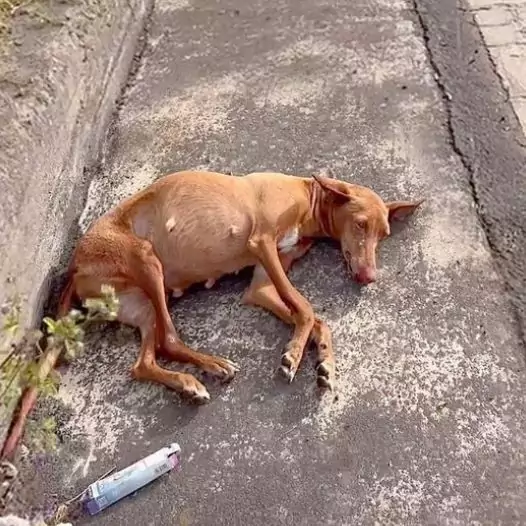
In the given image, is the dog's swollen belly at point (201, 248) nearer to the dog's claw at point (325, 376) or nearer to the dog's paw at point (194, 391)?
the dog's paw at point (194, 391)

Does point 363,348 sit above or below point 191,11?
below

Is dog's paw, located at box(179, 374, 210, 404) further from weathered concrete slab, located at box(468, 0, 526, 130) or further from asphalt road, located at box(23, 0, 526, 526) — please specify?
weathered concrete slab, located at box(468, 0, 526, 130)

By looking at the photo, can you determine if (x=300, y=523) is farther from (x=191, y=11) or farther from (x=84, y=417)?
(x=191, y=11)

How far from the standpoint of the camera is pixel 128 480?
3.35 metres

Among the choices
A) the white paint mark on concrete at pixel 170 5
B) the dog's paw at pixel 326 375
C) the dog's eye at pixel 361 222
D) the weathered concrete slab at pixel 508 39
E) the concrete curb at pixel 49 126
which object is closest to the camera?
the dog's paw at pixel 326 375

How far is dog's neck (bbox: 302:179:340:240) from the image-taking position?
4242mm

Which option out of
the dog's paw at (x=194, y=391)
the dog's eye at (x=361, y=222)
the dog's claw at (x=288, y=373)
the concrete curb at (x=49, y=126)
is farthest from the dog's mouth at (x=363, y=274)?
the concrete curb at (x=49, y=126)

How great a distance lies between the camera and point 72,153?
4.73m

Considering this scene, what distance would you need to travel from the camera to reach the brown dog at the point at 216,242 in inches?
152

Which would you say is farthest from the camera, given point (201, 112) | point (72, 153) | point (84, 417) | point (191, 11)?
point (191, 11)

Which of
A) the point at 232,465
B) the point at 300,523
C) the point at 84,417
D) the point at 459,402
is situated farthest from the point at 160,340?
the point at 459,402

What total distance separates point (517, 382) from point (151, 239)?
176 centimetres

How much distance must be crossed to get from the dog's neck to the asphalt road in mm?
128

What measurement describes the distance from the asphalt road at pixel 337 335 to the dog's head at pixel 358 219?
100 mm
